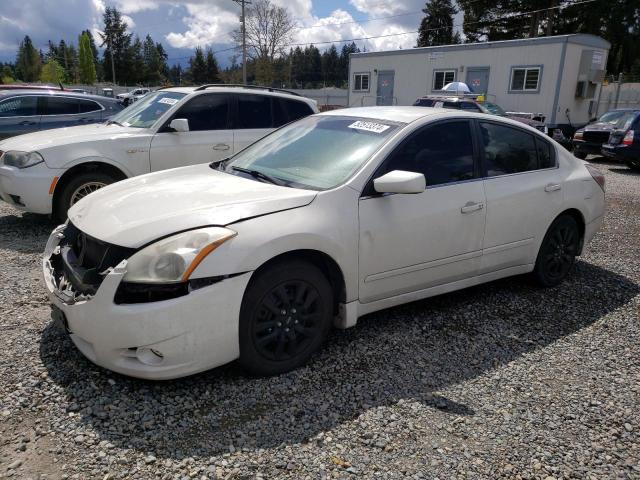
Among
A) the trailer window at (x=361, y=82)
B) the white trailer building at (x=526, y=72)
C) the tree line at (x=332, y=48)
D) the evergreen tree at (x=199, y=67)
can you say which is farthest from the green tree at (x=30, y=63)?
the white trailer building at (x=526, y=72)

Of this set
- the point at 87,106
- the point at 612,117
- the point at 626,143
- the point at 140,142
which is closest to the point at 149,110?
the point at 140,142

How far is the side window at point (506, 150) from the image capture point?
165 inches

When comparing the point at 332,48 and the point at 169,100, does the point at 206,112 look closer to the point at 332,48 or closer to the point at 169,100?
the point at 169,100

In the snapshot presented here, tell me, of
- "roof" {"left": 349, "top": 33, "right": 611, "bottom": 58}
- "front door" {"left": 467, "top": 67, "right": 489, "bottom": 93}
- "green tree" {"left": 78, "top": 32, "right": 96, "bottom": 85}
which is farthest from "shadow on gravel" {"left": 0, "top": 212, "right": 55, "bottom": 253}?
"green tree" {"left": 78, "top": 32, "right": 96, "bottom": 85}

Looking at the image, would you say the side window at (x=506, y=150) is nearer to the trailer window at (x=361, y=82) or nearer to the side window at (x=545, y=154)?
the side window at (x=545, y=154)

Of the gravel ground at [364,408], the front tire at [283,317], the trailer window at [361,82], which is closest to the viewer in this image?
the gravel ground at [364,408]

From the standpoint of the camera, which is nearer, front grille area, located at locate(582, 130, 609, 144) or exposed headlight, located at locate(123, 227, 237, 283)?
exposed headlight, located at locate(123, 227, 237, 283)

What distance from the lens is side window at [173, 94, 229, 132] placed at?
666 centimetres

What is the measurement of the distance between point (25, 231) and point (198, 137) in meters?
2.37

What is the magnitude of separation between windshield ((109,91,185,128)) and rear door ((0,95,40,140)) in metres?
3.29

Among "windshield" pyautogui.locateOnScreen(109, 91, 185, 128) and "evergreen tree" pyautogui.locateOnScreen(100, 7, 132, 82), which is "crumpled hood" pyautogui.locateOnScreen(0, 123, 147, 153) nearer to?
"windshield" pyautogui.locateOnScreen(109, 91, 185, 128)

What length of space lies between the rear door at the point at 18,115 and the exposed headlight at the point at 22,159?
394 cm

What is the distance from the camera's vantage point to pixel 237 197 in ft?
10.6

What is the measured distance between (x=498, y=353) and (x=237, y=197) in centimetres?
212
